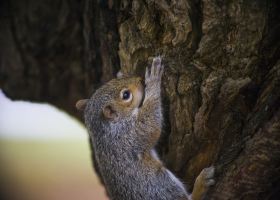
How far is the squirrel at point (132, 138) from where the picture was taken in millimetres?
1991

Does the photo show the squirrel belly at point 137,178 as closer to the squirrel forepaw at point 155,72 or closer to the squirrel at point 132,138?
the squirrel at point 132,138

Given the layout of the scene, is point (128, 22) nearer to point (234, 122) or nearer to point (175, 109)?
point (175, 109)

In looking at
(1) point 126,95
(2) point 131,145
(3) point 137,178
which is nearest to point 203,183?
(3) point 137,178

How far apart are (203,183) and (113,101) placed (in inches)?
24.6

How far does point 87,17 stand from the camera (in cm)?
228

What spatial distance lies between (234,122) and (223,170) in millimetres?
Result: 175

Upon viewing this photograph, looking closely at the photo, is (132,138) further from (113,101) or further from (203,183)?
(203,183)

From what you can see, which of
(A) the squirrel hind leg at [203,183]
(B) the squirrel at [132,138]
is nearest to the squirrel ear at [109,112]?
(B) the squirrel at [132,138]

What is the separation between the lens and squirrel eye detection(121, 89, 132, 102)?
2.21m

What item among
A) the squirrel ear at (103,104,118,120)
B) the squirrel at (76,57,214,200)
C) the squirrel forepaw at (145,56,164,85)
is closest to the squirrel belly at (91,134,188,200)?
the squirrel at (76,57,214,200)

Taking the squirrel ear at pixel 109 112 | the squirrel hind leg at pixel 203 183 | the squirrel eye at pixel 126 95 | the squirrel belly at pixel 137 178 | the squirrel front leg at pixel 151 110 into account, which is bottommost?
the squirrel hind leg at pixel 203 183

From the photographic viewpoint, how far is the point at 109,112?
7.30 feet

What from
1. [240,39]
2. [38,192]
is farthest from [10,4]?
[38,192]

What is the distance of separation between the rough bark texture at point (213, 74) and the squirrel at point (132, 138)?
51mm
